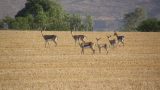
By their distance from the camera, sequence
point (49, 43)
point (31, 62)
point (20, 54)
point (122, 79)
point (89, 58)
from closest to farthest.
Answer: point (122, 79)
point (31, 62)
point (89, 58)
point (20, 54)
point (49, 43)

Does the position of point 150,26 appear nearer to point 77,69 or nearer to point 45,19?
point 45,19

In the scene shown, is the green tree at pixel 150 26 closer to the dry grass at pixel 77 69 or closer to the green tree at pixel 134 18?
the dry grass at pixel 77 69

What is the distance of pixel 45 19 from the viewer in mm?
88938

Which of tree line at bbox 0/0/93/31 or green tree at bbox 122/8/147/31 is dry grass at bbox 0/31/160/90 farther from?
green tree at bbox 122/8/147/31

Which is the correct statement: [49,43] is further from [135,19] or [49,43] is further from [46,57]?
[135,19]

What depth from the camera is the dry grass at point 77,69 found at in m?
23.2

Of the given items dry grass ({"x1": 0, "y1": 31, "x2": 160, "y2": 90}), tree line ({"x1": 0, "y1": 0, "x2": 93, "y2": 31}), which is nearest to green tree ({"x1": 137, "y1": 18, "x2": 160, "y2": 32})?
tree line ({"x1": 0, "y1": 0, "x2": 93, "y2": 31})

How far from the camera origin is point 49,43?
44.4m

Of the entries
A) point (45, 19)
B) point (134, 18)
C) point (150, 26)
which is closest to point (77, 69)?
point (150, 26)

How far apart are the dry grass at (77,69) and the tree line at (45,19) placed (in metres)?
47.8

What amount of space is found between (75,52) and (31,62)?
648 cm

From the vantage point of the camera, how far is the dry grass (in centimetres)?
2319

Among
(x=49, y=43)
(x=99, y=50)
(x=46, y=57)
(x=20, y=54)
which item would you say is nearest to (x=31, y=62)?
(x=46, y=57)

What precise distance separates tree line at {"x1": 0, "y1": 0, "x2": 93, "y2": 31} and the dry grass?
1883 inches
